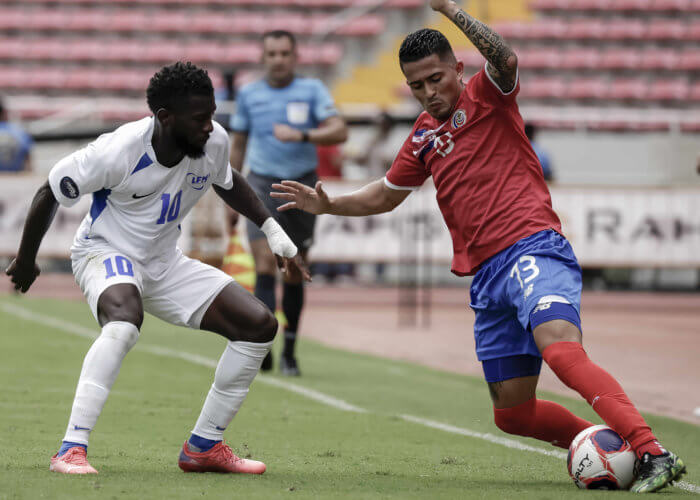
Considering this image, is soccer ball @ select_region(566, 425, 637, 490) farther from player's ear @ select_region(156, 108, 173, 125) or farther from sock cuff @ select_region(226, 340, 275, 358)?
player's ear @ select_region(156, 108, 173, 125)

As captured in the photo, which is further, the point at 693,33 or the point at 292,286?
the point at 693,33

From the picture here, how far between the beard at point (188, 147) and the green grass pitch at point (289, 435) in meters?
1.38

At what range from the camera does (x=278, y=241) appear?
199 inches

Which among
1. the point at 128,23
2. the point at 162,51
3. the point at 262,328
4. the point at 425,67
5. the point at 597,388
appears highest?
the point at 128,23

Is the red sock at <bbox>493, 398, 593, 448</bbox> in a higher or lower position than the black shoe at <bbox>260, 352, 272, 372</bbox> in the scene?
higher

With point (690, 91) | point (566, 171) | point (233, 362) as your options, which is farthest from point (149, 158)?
point (690, 91)

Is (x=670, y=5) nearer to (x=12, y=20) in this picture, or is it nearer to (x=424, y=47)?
(x=12, y=20)

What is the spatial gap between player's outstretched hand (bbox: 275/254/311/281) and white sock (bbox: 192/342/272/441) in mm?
452

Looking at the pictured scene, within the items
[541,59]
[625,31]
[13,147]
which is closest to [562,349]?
[13,147]

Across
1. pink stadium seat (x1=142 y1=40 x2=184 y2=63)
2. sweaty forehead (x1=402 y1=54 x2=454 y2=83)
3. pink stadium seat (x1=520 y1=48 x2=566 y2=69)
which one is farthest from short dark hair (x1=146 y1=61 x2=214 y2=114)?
pink stadium seat (x1=142 y1=40 x2=184 y2=63)

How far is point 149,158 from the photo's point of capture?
4602mm

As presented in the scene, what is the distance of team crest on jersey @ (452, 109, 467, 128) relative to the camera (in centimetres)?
491

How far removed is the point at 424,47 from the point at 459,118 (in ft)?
1.22

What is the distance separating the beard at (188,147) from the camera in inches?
181
